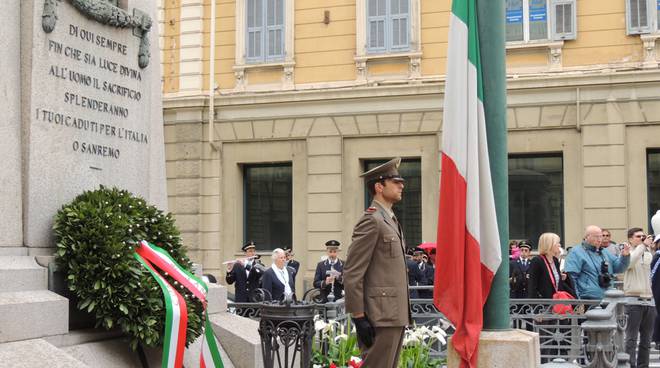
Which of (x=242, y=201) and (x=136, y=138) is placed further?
(x=242, y=201)

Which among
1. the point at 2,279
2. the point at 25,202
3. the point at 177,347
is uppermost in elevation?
the point at 25,202

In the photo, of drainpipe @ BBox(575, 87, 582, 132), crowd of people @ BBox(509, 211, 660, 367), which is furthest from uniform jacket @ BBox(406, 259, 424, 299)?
drainpipe @ BBox(575, 87, 582, 132)

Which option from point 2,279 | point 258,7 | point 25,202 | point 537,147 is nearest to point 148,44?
point 25,202

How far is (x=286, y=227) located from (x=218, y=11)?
19.2ft

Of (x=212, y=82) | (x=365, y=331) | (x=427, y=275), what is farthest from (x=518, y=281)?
(x=212, y=82)

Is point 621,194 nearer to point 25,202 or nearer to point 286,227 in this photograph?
point 286,227

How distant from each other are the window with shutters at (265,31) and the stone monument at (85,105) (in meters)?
14.5

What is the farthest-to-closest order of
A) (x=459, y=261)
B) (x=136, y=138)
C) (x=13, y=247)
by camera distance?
(x=136, y=138) → (x=13, y=247) → (x=459, y=261)

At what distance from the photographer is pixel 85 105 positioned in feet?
24.8

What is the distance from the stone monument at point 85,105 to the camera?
7004 millimetres

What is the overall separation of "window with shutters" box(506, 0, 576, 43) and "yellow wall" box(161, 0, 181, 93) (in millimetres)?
8549

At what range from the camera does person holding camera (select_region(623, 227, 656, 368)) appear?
36.9 ft

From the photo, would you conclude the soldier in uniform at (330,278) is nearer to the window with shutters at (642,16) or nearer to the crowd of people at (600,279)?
the crowd of people at (600,279)

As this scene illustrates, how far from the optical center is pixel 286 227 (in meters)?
23.2
